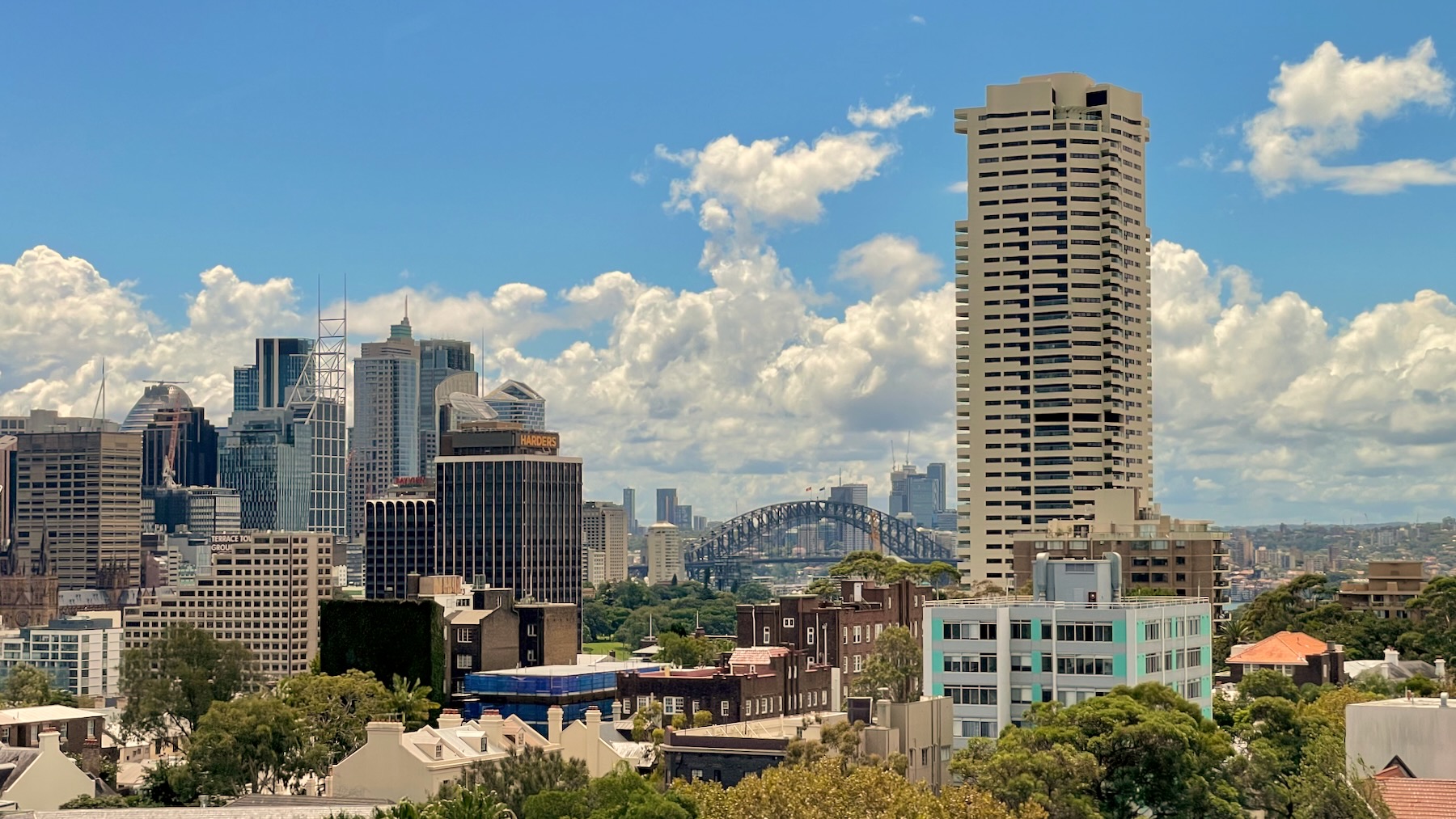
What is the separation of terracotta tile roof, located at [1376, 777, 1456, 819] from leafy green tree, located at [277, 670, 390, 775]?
281 feet

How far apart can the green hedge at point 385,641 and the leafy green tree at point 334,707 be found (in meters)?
15.3

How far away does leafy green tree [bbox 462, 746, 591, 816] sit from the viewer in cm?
10625

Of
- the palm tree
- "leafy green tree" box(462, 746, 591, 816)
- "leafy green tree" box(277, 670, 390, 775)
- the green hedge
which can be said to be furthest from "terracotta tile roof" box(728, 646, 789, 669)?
"leafy green tree" box(462, 746, 591, 816)

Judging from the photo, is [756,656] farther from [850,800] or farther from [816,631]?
[850,800]

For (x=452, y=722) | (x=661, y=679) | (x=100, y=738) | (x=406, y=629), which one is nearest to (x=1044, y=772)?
(x=452, y=722)

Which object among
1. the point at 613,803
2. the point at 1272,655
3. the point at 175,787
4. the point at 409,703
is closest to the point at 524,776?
the point at 613,803

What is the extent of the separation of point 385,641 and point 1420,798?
12443cm

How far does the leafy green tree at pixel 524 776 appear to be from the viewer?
106250 mm

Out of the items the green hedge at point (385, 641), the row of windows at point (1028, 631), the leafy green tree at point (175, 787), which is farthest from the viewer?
the green hedge at point (385, 641)

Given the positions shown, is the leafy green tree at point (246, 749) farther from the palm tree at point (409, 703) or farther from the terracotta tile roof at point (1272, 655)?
the terracotta tile roof at point (1272, 655)

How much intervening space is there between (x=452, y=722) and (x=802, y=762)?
85.0ft

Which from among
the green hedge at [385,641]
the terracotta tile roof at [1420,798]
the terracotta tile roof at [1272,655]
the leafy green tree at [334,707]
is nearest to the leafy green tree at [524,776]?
the leafy green tree at [334,707]

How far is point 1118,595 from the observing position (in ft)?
454

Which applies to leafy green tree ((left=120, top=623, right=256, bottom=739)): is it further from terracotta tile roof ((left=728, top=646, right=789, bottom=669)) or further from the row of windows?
the row of windows
